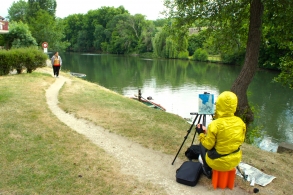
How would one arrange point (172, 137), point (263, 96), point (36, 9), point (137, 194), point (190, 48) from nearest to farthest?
point (137, 194), point (172, 137), point (263, 96), point (36, 9), point (190, 48)

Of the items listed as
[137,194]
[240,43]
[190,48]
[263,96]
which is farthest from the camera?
[190,48]

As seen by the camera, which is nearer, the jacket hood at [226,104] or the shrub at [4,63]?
the jacket hood at [226,104]

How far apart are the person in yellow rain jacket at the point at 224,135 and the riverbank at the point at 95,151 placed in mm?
671

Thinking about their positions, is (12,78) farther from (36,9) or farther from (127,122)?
(36,9)

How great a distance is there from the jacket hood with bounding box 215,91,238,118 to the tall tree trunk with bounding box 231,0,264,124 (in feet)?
16.3

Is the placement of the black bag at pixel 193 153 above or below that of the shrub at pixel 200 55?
below

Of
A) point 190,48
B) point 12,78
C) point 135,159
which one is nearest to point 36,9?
point 190,48

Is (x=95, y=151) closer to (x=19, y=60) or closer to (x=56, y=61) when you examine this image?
(x=56, y=61)

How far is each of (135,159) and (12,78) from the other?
1185 centimetres

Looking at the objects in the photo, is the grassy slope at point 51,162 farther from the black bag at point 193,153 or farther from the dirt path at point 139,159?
the black bag at point 193,153

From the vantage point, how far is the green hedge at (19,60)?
15.9 m

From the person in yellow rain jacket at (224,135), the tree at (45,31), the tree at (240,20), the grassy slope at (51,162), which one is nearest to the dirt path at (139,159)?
the grassy slope at (51,162)

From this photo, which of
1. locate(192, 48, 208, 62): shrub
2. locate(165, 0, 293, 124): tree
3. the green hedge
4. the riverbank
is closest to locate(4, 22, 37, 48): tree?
the green hedge

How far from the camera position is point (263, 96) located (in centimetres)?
2417
